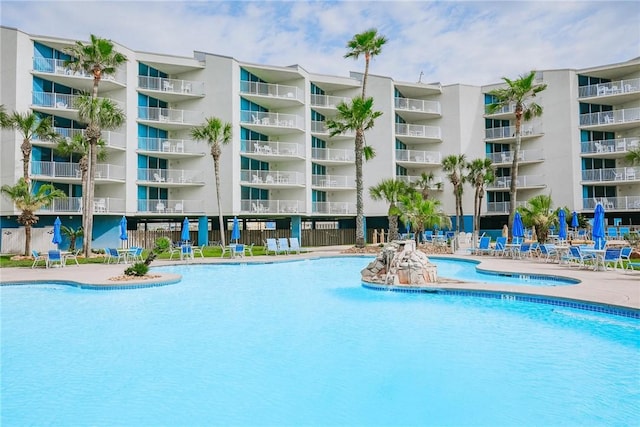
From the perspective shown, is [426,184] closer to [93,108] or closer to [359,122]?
[359,122]

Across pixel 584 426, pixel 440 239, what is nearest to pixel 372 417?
pixel 584 426

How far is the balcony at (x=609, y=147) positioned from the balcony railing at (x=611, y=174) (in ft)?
4.15

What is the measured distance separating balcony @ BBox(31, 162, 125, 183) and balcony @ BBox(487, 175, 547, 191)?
1170 inches

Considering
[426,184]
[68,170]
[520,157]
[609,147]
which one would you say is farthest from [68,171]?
[609,147]

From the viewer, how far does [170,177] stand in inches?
1233

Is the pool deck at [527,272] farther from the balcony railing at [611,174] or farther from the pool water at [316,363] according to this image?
the balcony railing at [611,174]

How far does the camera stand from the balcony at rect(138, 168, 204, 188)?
1193 inches

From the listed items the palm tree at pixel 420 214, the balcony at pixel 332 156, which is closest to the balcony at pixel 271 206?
the balcony at pixel 332 156

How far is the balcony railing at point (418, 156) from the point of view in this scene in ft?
122

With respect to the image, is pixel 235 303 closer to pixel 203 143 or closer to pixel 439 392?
pixel 439 392

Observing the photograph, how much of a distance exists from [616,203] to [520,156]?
7.96 metres

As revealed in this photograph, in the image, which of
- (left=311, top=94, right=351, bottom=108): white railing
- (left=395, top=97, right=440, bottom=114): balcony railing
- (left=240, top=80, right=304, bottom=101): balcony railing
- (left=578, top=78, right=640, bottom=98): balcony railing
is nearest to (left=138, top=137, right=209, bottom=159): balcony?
(left=240, top=80, right=304, bottom=101): balcony railing

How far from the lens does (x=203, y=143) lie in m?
31.7

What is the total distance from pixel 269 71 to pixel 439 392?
30.4 metres
